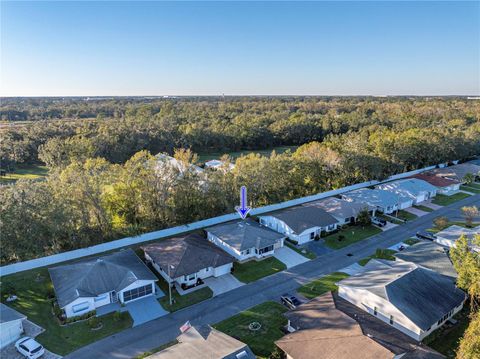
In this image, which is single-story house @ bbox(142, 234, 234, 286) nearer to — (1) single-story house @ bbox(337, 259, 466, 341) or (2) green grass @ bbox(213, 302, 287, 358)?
(2) green grass @ bbox(213, 302, 287, 358)

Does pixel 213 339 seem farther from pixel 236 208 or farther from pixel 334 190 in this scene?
pixel 334 190

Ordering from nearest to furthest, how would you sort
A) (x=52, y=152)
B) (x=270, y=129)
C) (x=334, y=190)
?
(x=334, y=190)
(x=52, y=152)
(x=270, y=129)

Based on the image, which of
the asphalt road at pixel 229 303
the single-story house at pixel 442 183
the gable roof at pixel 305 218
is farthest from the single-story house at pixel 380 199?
the single-story house at pixel 442 183

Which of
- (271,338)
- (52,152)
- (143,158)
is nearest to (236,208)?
(143,158)

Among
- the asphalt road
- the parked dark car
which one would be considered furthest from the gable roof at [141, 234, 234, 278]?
the parked dark car

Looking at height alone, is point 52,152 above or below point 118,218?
above

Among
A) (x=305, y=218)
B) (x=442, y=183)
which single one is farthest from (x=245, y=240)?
(x=442, y=183)

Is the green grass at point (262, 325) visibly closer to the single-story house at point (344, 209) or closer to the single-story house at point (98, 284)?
the single-story house at point (98, 284)

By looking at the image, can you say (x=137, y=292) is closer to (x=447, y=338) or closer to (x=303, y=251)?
(x=303, y=251)
